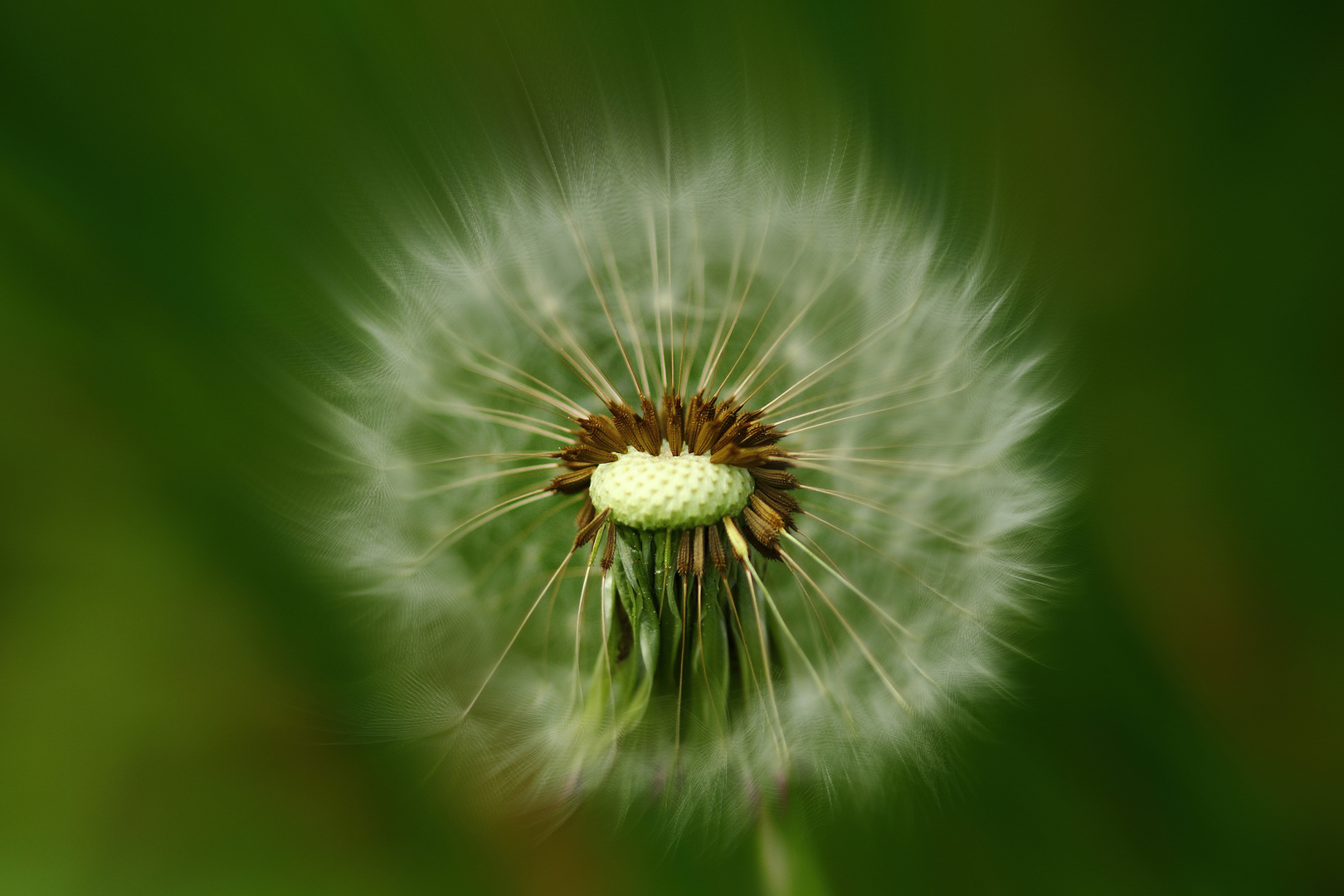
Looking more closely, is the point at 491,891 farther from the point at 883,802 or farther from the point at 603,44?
the point at 603,44

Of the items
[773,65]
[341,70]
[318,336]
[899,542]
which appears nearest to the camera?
[899,542]

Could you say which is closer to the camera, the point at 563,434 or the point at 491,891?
the point at 563,434

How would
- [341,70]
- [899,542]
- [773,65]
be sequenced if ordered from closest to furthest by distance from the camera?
[899,542]
[773,65]
[341,70]

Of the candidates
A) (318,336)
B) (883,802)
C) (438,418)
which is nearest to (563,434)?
(438,418)

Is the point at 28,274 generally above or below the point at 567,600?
above
